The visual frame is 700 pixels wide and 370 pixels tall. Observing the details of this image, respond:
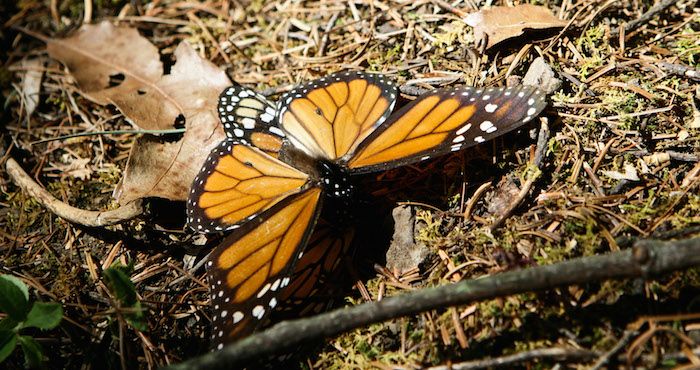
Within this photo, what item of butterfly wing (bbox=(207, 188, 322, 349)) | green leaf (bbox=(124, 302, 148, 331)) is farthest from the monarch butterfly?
green leaf (bbox=(124, 302, 148, 331))

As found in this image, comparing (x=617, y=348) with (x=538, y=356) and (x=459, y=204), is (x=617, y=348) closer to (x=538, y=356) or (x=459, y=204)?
(x=538, y=356)

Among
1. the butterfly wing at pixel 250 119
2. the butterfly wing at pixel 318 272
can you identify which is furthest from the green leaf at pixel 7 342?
the butterfly wing at pixel 250 119

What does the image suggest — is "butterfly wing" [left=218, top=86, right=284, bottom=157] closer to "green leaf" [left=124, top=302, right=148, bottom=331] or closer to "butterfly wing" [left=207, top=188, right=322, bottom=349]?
"butterfly wing" [left=207, top=188, right=322, bottom=349]

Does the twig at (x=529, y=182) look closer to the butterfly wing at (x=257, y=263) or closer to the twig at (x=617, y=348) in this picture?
the twig at (x=617, y=348)

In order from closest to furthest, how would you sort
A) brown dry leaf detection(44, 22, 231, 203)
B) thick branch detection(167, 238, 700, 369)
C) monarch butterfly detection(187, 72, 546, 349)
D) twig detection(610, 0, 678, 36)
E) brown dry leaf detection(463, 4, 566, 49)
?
1. thick branch detection(167, 238, 700, 369)
2. monarch butterfly detection(187, 72, 546, 349)
3. twig detection(610, 0, 678, 36)
4. brown dry leaf detection(463, 4, 566, 49)
5. brown dry leaf detection(44, 22, 231, 203)

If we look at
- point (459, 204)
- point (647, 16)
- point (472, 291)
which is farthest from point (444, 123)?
point (647, 16)

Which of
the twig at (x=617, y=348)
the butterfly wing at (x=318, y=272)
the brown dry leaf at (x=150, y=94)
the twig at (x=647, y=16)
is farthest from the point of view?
the brown dry leaf at (x=150, y=94)
